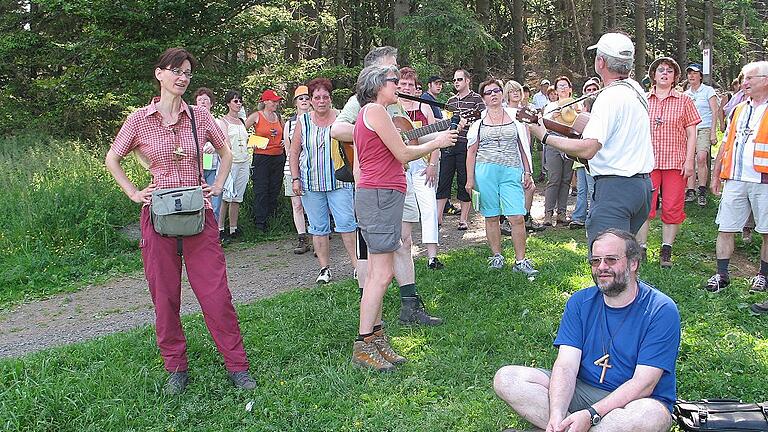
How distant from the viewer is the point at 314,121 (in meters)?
7.07

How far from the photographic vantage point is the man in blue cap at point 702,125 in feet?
33.0

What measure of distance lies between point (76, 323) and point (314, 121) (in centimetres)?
297

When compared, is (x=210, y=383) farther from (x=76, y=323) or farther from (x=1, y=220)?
(x=1, y=220)

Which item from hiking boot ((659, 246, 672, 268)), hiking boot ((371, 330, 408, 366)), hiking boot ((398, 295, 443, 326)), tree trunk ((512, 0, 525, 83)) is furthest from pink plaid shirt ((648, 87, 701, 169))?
tree trunk ((512, 0, 525, 83))

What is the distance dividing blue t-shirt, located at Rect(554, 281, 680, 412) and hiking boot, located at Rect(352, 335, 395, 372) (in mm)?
1413

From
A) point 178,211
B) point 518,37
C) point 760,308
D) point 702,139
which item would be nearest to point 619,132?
point 760,308

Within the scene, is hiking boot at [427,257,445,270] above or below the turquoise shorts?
below

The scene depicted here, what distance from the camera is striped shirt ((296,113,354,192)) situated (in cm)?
683

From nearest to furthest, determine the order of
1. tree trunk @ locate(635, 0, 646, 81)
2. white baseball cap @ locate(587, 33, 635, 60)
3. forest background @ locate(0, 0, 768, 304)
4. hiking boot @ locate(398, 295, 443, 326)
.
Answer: white baseball cap @ locate(587, 33, 635, 60), hiking boot @ locate(398, 295, 443, 326), forest background @ locate(0, 0, 768, 304), tree trunk @ locate(635, 0, 646, 81)

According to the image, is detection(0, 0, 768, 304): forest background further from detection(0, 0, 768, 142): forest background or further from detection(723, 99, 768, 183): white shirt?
detection(723, 99, 768, 183): white shirt

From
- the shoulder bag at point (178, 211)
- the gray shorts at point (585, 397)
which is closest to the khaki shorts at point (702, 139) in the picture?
the gray shorts at point (585, 397)

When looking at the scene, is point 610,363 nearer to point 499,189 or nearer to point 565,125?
point 565,125

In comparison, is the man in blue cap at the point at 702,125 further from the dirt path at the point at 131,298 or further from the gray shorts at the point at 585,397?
the gray shorts at the point at 585,397

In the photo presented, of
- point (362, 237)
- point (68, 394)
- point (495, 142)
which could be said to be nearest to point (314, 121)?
point (495, 142)
